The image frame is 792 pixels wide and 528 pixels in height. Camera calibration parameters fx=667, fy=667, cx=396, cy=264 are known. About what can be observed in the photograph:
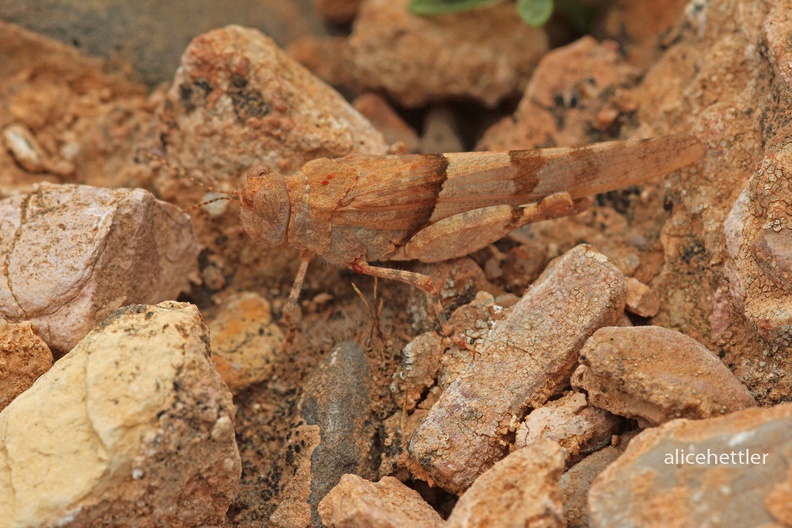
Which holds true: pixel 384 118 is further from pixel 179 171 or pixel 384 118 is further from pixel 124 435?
pixel 124 435

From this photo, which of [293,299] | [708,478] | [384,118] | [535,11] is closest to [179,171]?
[293,299]

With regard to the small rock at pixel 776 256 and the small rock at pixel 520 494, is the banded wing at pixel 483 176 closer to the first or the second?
the small rock at pixel 776 256

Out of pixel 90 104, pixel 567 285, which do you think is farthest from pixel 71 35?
pixel 567 285

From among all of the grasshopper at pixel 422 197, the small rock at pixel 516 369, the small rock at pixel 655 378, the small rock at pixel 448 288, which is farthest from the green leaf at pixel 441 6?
the small rock at pixel 655 378

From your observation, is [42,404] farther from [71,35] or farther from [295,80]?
[71,35]

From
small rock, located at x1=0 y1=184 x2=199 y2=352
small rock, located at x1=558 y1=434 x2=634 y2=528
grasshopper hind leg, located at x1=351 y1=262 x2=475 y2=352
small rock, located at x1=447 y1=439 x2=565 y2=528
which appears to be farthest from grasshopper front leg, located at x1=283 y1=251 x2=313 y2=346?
small rock, located at x1=558 y1=434 x2=634 y2=528

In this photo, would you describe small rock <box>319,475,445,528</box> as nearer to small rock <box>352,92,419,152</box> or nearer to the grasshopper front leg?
the grasshopper front leg
